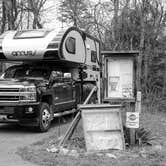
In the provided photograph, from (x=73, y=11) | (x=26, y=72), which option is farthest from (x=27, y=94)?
(x=73, y=11)

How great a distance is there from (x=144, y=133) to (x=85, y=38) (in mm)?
6554

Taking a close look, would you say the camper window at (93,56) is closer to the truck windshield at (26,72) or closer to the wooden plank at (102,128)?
the truck windshield at (26,72)

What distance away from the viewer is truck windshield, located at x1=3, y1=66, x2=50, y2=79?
35.6ft

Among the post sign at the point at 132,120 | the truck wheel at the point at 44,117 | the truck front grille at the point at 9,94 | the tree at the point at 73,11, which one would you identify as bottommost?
the truck wheel at the point at 44,117

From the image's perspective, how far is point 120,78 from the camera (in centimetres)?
826

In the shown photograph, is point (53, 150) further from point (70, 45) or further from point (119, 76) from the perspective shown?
point (70, 45)

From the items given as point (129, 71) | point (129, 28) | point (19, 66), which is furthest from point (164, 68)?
point (129, 71)

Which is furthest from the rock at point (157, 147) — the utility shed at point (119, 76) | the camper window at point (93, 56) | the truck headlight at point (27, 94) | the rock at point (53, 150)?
the camper window at point (93, 56)

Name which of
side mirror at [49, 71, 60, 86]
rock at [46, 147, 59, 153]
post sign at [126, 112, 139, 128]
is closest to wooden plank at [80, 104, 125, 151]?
post sign at [126, 112, 139, 128]

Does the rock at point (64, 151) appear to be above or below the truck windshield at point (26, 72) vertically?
below

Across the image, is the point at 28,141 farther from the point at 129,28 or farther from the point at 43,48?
the point at 129,28

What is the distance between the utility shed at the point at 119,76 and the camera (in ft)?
26.7

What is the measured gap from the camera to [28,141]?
8305 millimetres

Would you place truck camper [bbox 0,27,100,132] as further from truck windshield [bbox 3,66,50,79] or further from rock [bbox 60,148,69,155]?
rock [bbox 60,148,69,155]
